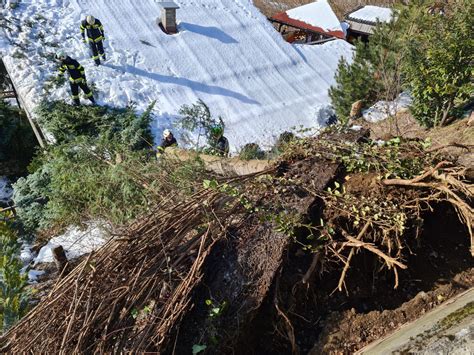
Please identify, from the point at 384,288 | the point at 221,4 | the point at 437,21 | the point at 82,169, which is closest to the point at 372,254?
the point at 384,288

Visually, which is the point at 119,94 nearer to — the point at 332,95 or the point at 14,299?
the point at 332,95

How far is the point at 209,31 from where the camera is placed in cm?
1384

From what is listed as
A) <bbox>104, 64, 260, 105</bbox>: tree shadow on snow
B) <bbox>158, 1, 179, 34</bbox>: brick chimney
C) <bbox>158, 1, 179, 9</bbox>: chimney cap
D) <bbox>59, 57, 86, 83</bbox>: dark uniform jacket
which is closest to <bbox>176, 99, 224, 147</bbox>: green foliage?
<bbox>104, 64, 260, 105</bbox>: tree shadow on snow

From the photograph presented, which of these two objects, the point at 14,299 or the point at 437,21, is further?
the point at 437,21

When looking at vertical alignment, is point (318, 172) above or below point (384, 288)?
above

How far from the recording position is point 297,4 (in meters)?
27.4

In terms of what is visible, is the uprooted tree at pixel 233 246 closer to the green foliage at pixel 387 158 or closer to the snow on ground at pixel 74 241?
the green foliage at pixel 387 158

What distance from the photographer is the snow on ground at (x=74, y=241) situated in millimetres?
5676

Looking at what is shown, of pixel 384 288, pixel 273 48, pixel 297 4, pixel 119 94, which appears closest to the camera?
pixel 384 288

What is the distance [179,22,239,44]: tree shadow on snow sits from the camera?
13.6 meters

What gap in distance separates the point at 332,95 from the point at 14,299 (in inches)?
426

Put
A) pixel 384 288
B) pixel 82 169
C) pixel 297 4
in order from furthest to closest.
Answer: pixel 297 4 < pixel 82 169 < pixel 384 288

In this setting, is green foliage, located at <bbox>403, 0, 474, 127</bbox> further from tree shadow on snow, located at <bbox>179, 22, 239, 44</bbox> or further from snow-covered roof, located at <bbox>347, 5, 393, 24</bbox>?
snow-covered roof, located at <bbox>347, 5, 393, 24</bbox>

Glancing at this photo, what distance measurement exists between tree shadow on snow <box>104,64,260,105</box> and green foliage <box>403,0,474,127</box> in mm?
5229
